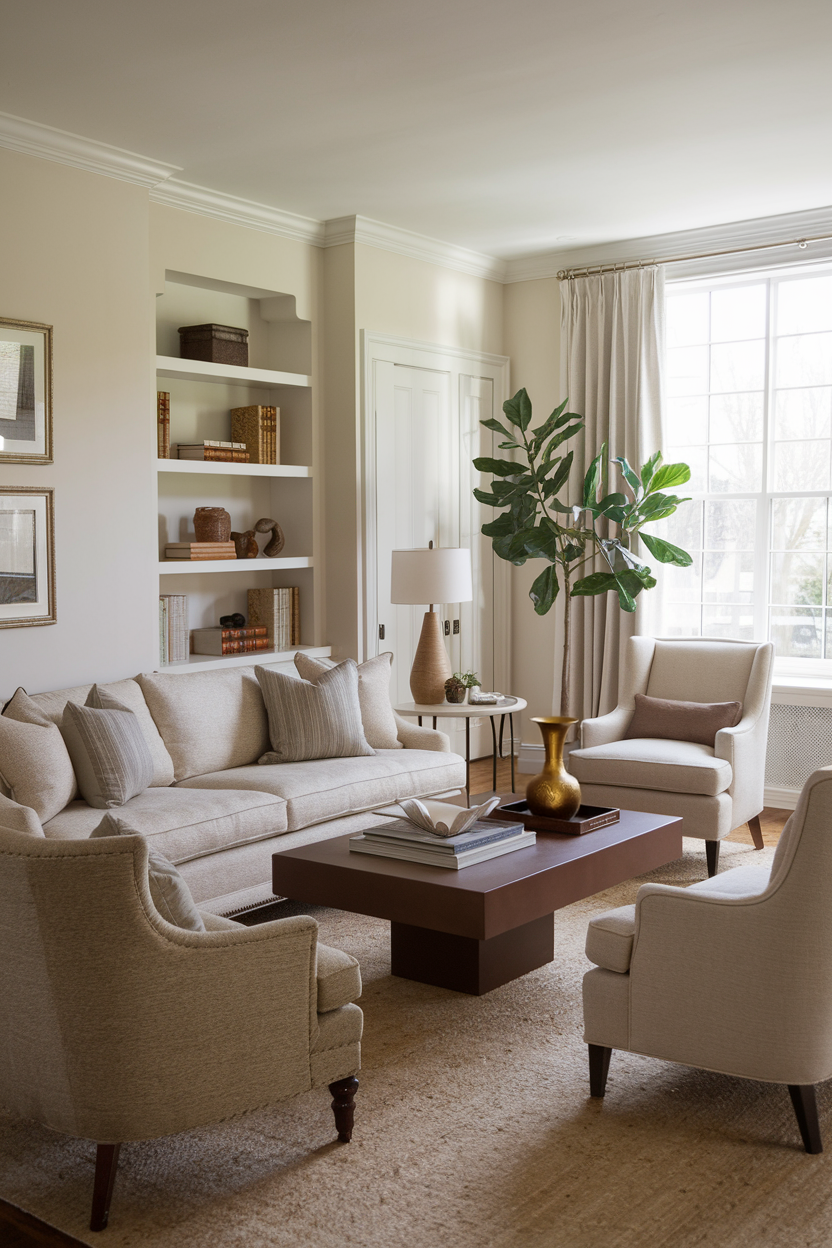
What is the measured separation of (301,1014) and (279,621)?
341 centimetres

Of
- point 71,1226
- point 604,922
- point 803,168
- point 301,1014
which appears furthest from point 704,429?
point 71,1226

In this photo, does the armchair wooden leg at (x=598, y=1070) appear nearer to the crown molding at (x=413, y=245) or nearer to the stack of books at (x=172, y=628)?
the stack of books at (x=172, y=628)

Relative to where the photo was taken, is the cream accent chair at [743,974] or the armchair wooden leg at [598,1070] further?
the armchair wooden leg at [598,1070]

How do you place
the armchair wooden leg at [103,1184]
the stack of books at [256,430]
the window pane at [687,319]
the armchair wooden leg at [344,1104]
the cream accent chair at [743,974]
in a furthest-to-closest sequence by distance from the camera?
the window pane at [687,319]
the stack of books at [256,430]
the armchair wooden leg at [344,1104]
the cream accent chair at [743,974]
the armchair wooden leg at [103,1184]

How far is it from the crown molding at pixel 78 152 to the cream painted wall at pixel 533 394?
2.50 meters

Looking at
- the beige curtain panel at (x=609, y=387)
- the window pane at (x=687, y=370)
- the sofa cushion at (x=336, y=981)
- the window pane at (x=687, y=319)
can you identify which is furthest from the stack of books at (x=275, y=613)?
the sofa cushion at (x=336, y=981)

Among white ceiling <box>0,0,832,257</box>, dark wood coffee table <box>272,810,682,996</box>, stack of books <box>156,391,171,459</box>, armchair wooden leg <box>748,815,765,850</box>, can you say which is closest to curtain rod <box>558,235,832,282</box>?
white ceiling <box>0,0,832,257</box>

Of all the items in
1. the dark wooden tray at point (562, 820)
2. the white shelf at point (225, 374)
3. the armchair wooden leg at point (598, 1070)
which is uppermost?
the white shelf at point (225, 374)

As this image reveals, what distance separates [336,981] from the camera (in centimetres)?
244

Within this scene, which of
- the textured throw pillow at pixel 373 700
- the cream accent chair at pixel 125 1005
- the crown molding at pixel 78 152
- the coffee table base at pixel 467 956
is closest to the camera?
the cream accent chair at pixel 125 1005

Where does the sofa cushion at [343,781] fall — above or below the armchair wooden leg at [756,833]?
above

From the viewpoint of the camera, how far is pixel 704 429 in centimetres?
611

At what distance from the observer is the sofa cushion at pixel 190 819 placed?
3.51 metres

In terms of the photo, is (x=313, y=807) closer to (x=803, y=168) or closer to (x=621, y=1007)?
(x=621, y=1007)
